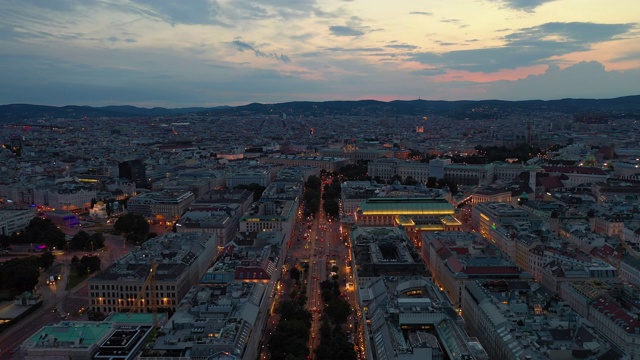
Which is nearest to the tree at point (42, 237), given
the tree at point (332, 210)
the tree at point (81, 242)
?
the tree at point (81, 242)

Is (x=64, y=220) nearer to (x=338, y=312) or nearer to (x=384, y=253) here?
Answer: (x=384, y=253)

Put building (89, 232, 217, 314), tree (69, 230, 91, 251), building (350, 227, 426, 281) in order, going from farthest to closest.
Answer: tree (69, 230, 91, 251) < building (350, 227, 426, 281) < building (89, 232, 217, 314)

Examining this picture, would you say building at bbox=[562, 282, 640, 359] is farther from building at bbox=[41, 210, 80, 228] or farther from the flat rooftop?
building at bbox=[41, 210, 80, 228]

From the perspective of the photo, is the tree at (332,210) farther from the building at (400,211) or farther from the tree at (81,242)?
the tree at (81,242)

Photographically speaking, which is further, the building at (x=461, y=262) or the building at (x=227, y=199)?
the building at (x=227, y=199)

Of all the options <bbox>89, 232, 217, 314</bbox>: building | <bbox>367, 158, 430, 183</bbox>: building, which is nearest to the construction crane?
<bbox>89, 232, 217, 314</bbox>: building

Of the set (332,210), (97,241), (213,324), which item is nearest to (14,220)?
(97,241)

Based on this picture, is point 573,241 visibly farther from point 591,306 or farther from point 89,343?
point 89,343

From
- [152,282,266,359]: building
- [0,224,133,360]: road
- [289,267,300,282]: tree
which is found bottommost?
[0,224,133,360]: road

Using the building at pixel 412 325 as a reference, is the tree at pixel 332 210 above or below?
below
